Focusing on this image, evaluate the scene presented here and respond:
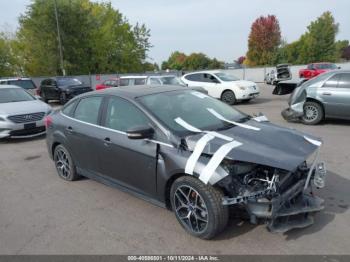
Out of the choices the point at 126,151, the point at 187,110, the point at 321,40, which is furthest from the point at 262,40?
the point at 126,151

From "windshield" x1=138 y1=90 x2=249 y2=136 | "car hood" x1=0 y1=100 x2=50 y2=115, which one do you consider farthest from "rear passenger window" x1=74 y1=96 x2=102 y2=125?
"car hood" x1=0 y1=100 x2=50 y2=115

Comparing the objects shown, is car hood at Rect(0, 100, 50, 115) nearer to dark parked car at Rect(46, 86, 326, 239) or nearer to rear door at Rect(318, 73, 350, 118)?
dark parked car at Rect(46, 86, 326, 239)

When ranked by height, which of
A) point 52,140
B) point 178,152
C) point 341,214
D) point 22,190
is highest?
point 178,152

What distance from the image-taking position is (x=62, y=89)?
18891 millimetres

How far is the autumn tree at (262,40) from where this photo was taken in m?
63.7

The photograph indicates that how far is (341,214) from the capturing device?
3.84 meters

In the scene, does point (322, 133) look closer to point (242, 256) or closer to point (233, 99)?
point (242, 256)

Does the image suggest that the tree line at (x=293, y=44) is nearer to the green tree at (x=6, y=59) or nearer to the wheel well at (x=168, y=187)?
the green tree at (x=6, y=59)

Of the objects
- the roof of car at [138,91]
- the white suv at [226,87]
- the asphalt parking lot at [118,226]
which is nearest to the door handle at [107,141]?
the roof of car at [138,91]

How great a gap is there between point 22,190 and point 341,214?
Answer: 4.61 m

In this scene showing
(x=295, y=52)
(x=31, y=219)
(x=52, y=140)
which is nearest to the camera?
(x=31, y=219)

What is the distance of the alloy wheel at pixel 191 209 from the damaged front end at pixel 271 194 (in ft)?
1.08

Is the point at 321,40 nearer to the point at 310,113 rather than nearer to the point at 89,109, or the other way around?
the point at 310,113

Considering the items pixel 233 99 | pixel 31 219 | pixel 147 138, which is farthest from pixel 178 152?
pixel 233 99
